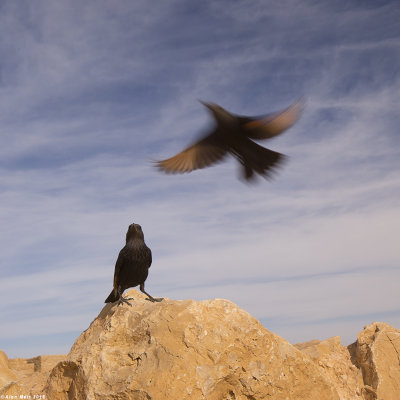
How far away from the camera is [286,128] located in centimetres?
693

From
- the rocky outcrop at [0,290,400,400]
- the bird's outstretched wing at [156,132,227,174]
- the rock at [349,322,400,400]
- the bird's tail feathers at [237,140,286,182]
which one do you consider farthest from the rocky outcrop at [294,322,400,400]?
the bird's outstretched wing at [156,132,227,174]

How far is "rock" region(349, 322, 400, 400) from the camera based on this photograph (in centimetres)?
657

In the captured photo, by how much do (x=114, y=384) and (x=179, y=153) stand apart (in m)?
4.14

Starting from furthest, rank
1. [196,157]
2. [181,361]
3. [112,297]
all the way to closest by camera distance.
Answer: [196,157]
[112,297]
[181,361]

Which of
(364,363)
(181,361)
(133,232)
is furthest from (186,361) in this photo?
(364,363)

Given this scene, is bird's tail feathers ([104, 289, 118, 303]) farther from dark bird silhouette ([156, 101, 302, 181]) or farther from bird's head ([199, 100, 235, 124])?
bird's head ([199, 100, 235, 124])

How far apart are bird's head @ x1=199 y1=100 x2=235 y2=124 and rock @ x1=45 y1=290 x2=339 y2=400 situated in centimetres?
296

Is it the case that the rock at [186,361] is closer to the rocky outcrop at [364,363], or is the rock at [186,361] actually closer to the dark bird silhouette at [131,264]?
the dark bird silhouette at [131,264]

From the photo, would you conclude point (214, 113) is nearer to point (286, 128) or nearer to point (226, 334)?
point (286, 128)

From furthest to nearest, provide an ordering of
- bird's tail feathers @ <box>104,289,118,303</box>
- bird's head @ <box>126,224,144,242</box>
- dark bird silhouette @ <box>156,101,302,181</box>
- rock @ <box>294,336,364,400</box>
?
1. dark bird silhouette @ <box>156,101,302,181</box>
2. rock @ <box>294,336,364,400</box>
3. bird's head @ <box>126,224,144,242</box>
4. bird's tail feathers @ <box>104,289,118,303</box>

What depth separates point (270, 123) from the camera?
6.84 m

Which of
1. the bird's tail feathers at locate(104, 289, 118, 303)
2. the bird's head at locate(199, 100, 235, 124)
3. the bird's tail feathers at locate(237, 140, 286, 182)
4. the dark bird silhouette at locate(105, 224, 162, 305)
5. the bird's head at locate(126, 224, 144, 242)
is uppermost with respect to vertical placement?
the bird's head at locate(199, 100, 235, 124)

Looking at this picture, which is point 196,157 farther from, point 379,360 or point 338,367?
point 379,360

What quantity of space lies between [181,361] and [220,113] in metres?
3.72
